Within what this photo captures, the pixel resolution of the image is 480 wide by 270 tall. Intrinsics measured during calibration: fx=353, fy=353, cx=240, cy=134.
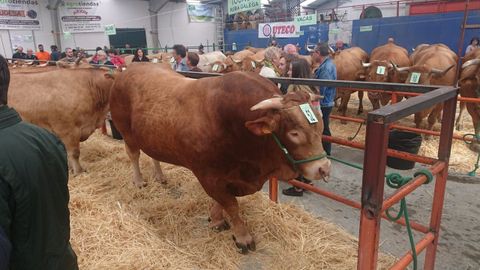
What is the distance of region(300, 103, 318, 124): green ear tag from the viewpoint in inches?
94.3

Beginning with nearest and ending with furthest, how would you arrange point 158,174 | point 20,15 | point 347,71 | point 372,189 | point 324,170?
point 372,189 < point 324,170 < point 158,174 < point 347,71 < point 20,15

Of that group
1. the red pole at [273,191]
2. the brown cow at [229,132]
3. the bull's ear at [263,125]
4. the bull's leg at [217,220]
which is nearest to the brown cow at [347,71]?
the red pole at [273,191]

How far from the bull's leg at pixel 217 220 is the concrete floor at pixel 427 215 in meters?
1.00

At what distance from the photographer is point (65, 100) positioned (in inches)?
197

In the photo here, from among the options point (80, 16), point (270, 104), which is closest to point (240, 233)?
point (270, 104)

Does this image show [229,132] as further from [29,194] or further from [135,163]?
[135,163]

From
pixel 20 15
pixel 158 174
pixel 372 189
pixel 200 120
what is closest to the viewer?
pixel 372 189

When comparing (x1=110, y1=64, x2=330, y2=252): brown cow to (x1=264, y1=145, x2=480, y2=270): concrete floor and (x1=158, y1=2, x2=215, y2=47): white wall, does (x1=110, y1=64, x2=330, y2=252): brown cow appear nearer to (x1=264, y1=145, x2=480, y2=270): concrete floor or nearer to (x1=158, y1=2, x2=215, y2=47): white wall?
(x1=264, y1=145, x2=480, y2=270): concrete floor

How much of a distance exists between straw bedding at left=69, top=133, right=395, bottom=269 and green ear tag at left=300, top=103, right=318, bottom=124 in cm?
138

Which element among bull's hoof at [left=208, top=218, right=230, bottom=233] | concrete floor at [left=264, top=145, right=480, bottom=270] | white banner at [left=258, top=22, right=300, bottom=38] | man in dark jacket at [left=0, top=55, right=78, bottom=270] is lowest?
concrete floor at [left=264, top=145, right=480, bottom=270]

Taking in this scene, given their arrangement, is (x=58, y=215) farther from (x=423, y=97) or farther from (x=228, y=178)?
(x=423, y=97)

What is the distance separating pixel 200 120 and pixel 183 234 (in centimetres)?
132

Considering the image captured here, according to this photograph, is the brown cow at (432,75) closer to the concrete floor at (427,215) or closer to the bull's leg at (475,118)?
the bull's leg at (475,118)

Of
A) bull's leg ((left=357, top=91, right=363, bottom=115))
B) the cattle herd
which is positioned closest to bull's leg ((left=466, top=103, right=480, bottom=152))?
bull's leg ((left=357, top=91, right=363, bottom=115))
